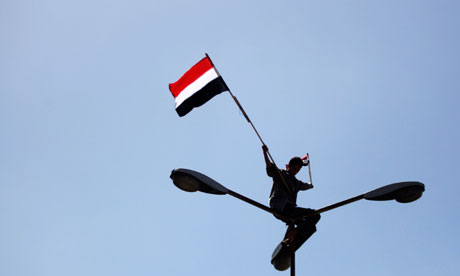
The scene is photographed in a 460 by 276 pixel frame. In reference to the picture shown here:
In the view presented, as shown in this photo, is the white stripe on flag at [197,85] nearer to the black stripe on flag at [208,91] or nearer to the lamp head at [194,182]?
the black stripe on flag at [208,91]

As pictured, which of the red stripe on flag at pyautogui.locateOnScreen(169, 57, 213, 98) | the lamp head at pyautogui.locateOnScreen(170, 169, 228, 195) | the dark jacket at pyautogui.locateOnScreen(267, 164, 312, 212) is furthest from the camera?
the red stripe on flag at pyautogui.locateOnScreen(169, 57, 213, 98)

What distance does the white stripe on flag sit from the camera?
6746 mm

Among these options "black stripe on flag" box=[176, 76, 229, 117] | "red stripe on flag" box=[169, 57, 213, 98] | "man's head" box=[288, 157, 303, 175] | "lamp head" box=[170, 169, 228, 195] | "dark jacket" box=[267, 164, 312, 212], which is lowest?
"lamp head" box=[170, 169, 228, 195]

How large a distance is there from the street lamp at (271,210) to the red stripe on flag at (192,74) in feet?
7.48

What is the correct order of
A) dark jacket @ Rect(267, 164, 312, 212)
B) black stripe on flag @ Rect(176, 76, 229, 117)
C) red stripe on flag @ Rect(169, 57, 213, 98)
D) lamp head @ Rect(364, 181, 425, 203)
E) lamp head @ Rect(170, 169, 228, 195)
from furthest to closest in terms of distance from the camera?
1. red stripe on flag @ Rect(169, 57, 213, 98)
2. black stripe on flag @ Rect(176, 76, 229, 117)
3. dark jacket @ Rect(267, 164, 312, 212)
4. lamp head @ Rect(364, 181, 425, 203)
5. lamp head @ Rect(170, 169, 228, 195)

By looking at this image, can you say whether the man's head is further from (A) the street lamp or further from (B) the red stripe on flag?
(B) the red stripe on flag

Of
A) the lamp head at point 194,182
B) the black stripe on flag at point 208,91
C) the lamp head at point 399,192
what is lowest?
the lamp head at point 194,182

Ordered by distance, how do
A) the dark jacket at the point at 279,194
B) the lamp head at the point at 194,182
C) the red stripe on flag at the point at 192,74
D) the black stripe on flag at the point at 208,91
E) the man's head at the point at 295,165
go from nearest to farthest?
the lamp head at the point at 194,182 → the dark jacket at the point at 279,194 → the black stripe on flag at the point at 208,91 → the red stripe on flag at the point at 192,74 → the man's head at the point at 295,165

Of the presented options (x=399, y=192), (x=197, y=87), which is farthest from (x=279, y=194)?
(x=197, y=87)

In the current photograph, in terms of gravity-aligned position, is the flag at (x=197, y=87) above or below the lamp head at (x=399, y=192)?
above

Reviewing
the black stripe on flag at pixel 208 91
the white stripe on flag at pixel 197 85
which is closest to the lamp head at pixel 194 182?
the black stripe on flag at pixel 208 91

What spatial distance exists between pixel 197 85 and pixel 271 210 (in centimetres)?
224

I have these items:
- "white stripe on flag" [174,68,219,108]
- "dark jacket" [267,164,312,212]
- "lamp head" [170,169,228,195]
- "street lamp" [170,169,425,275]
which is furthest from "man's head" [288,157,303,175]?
"lamp head" [170,169,228,195]

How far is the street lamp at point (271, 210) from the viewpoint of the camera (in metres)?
4.98
